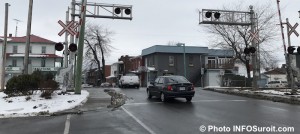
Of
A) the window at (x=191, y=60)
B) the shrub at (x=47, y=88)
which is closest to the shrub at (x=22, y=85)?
the shrub at (x=47, y=88)

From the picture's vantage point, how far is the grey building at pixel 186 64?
6019 centimetres

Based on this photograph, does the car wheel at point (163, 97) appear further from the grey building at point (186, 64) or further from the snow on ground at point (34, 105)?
the grey building at point (186, 64)

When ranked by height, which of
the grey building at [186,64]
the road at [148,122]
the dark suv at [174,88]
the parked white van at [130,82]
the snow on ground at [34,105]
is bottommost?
the road at [148,122]

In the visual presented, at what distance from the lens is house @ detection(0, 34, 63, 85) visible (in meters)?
74.3

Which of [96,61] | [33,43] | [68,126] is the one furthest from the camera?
[33,43]

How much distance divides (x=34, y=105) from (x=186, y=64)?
154ft

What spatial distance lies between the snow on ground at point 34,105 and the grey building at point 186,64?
1639 inches

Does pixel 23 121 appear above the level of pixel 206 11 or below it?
below

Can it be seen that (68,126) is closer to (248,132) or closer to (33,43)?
(248,132)

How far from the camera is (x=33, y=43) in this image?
78312 mm

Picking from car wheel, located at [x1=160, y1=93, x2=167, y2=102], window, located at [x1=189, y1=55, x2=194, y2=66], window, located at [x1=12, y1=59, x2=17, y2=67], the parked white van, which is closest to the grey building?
window, located at [x1=189, y1=55, x2=194, y2=66]

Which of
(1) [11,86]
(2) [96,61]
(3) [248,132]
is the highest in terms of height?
(2) [96,61]

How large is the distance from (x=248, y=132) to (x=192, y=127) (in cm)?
160

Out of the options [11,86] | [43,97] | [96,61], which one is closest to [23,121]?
[43,97]
